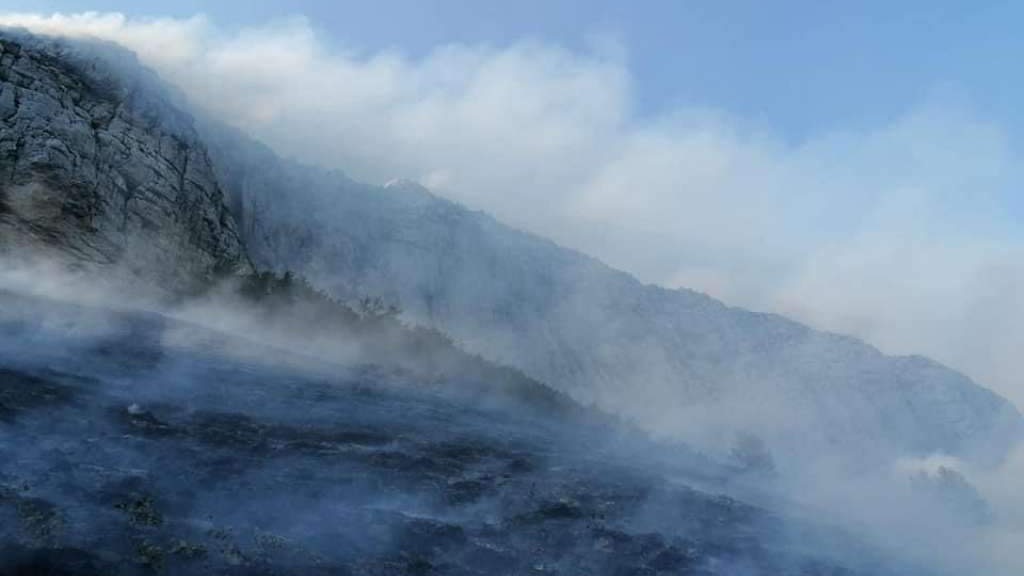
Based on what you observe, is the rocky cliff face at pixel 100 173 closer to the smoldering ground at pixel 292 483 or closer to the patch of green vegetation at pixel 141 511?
the smoldering ground at pixel 292 483

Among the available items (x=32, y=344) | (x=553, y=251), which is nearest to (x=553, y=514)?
(x=32, y=344)

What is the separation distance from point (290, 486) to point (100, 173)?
33888mm

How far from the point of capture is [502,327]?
95500 mm

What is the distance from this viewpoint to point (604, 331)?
362 feet

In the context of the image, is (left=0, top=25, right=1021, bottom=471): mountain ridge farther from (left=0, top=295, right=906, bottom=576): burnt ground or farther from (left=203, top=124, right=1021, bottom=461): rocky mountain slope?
(left=0, top=295, right=906, bottom=576): burnt ground

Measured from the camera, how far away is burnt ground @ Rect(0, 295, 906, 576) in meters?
11.6

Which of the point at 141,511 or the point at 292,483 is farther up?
the point at 292,483

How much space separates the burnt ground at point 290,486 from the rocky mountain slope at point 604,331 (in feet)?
142

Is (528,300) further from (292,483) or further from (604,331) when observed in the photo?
(292,483)

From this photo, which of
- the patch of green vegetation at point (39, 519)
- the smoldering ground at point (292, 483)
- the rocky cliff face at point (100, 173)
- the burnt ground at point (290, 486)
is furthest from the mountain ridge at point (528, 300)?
the patch of green vegetation at point (39, 519)

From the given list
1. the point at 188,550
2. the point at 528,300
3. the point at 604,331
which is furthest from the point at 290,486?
the point at 604,331

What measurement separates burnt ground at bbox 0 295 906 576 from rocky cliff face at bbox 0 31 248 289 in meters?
13.2

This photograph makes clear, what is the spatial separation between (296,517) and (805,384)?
134 meters

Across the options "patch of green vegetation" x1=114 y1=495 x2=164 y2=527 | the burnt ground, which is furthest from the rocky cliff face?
"patch of green vegetation" x1=114 y1=495 x2=164 y2=527
